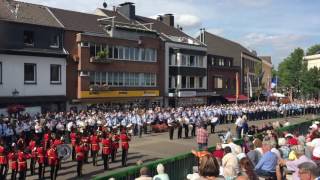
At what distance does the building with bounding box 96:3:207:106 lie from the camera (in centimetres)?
5147

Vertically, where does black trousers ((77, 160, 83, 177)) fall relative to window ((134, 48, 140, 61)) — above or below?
below

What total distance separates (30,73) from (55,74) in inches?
101

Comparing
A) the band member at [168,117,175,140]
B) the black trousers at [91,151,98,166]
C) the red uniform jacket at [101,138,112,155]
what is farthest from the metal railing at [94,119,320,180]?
the band member at [168,117,175,140]

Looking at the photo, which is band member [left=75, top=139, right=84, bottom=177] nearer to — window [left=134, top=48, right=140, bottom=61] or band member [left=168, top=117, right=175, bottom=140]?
band member [left=168, top=117, right=175, bottom=140]

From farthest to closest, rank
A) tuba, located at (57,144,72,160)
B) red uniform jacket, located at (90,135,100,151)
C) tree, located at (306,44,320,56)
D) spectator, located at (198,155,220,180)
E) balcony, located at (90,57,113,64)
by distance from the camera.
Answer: tree, located at (306,44,320,56)
balcony, located at (90,57,113,64)
red uniform jacket, located at (90,135,100,151)
tuba, located at (57,144,72,160)
spectator, located at (198,155,220,180)

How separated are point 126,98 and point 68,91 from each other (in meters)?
7.09

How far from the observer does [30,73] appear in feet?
121

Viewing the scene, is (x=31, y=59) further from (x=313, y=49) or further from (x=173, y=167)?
(x=313, y=49)

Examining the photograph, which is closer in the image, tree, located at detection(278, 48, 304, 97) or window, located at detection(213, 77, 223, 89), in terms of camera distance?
window, located at detection(213, 77, 223, 89)

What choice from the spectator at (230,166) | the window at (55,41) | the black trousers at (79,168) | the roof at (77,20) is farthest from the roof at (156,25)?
the spectator at (230,166)

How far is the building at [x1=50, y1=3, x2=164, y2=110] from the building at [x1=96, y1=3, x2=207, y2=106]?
3.68 feet

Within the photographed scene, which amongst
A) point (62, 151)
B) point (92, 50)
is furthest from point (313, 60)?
point (62, 151)

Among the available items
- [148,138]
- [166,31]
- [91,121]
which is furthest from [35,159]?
[166,31]

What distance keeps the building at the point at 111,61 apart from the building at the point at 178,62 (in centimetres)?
112
